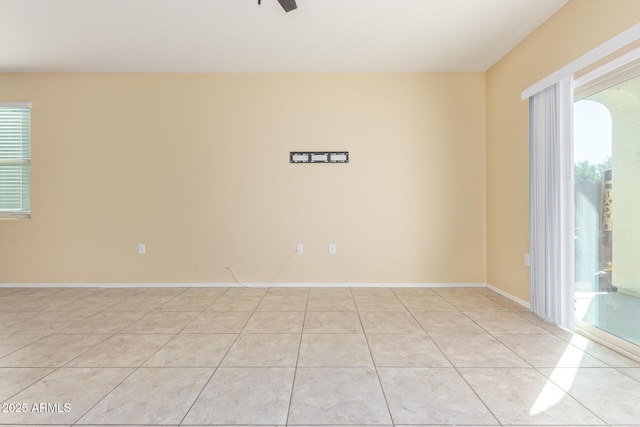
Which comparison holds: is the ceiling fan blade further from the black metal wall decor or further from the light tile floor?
the light tile floor

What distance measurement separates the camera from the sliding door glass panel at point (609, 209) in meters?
2.18

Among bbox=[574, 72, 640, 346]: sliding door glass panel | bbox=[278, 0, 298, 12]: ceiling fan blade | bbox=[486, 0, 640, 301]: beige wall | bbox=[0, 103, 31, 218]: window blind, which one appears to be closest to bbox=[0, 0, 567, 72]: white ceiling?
bbox=[486, 0, 640, 301]: beige wall

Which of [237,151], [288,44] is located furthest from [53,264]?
[288,44]

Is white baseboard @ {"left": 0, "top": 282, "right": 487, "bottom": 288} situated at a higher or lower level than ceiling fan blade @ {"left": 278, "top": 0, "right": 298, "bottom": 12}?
lower

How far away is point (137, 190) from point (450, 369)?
12.8ft

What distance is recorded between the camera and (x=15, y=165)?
4.09 metres

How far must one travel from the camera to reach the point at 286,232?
13.3 ft

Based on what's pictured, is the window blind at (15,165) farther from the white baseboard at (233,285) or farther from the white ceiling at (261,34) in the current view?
the white baseboard at (233,285)

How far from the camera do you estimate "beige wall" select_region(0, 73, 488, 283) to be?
4.05 m

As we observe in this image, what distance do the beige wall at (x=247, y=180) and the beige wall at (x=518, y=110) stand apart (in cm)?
26

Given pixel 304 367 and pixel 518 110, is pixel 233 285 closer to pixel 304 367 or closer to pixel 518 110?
pixel 304 367

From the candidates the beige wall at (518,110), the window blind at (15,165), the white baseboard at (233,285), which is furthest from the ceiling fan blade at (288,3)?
Result: the window blind at (15,165)

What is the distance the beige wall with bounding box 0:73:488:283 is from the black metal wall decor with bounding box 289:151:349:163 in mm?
78

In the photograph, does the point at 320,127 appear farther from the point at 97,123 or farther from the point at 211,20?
the point at 97,123
